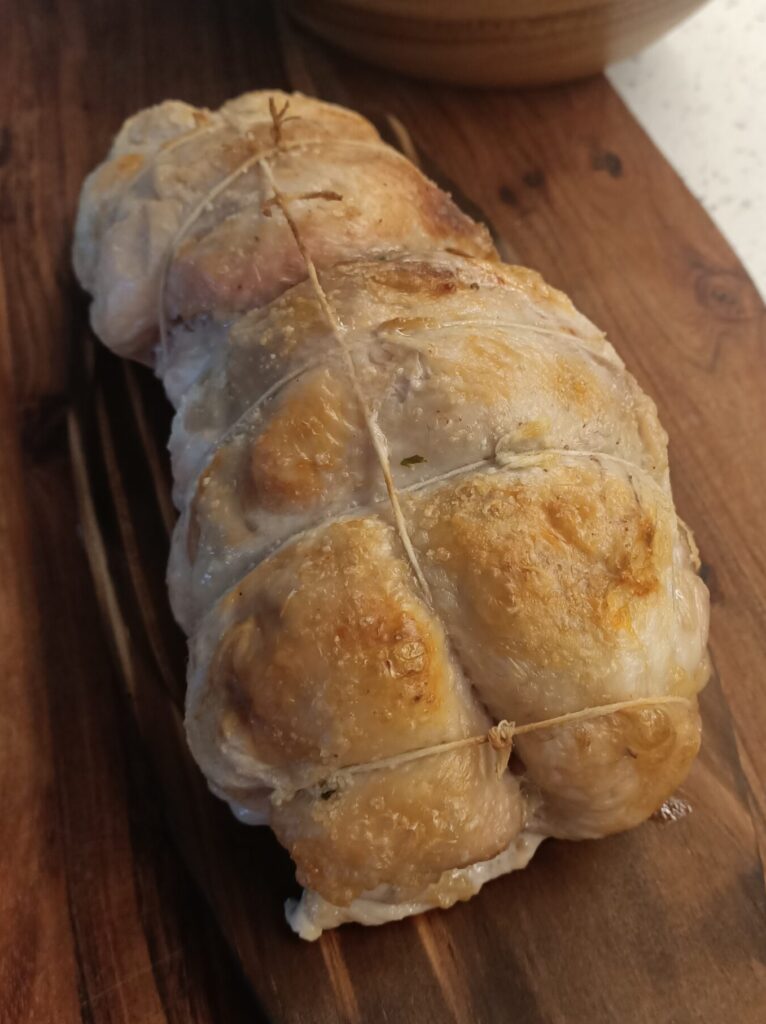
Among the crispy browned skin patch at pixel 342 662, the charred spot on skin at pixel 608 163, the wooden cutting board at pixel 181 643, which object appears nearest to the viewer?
the crispy browned skin patch at pixel 342 662

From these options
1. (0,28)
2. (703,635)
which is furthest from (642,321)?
(0,28)

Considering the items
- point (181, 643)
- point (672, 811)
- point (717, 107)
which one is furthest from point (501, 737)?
point (717, 107)

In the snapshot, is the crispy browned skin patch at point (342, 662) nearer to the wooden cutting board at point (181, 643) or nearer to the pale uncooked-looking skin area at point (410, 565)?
the pale uncooked-looking skin area at point (410, 565)

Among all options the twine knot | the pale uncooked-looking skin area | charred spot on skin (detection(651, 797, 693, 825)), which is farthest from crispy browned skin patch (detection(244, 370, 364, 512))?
charred spot on skin (detection(651, 797, 693, 825))

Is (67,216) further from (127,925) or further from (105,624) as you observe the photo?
(127,925)

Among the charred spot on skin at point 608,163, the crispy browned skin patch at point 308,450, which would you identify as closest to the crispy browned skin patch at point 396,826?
the crispy browned skin patch at point 308,450

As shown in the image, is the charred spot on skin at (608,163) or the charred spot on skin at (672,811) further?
the charred spot on skin at (608,163)
